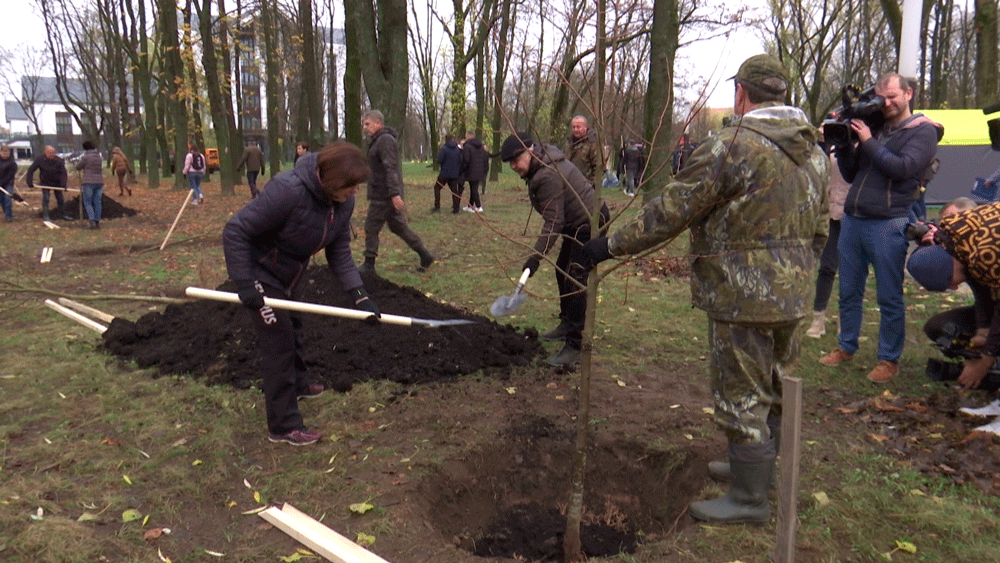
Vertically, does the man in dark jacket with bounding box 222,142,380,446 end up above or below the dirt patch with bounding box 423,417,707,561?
above

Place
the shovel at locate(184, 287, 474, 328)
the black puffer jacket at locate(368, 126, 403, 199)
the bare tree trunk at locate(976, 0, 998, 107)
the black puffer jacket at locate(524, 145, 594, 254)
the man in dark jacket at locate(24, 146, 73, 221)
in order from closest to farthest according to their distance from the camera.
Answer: the shovel at locate(184, 287, 474, 328)
the black puffer jacket at locate(524, 145, 594, 254)
the black puffer jacket at locate(368, 126, 403, 199)
the bare tree trunk at locate(976, 0, 998, 107)
the man in dark jacket at locate(24, 146, 73, 221)

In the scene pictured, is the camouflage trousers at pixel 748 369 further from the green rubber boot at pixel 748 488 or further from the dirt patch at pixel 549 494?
the dirt patch at pixel 549 494

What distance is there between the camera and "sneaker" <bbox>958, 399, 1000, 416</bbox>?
4461mm

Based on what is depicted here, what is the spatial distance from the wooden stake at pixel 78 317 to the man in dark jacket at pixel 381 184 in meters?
2.92

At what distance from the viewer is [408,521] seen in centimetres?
345

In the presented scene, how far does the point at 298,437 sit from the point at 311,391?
78cm

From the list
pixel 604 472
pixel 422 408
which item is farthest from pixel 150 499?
pixel 604 472

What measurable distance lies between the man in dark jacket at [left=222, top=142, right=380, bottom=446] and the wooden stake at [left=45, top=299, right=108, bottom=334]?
3008mm

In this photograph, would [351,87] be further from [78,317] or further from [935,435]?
[935,435]

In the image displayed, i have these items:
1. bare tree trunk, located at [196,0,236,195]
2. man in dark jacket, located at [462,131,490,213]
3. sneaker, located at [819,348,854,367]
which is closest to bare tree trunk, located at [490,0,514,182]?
man in dark jacket, located at [462,131,490,213]

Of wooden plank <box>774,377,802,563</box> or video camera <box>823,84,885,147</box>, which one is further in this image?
video camera <box>823,84,885,147</box>

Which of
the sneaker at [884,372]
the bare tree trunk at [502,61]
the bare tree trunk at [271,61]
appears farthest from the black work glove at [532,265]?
the bare tree trunk at [271,61]

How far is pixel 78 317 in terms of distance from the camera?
22.2ft

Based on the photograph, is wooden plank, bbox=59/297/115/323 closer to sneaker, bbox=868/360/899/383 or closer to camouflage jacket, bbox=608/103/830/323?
camouflage jacket, bbox=608/103/830/323
